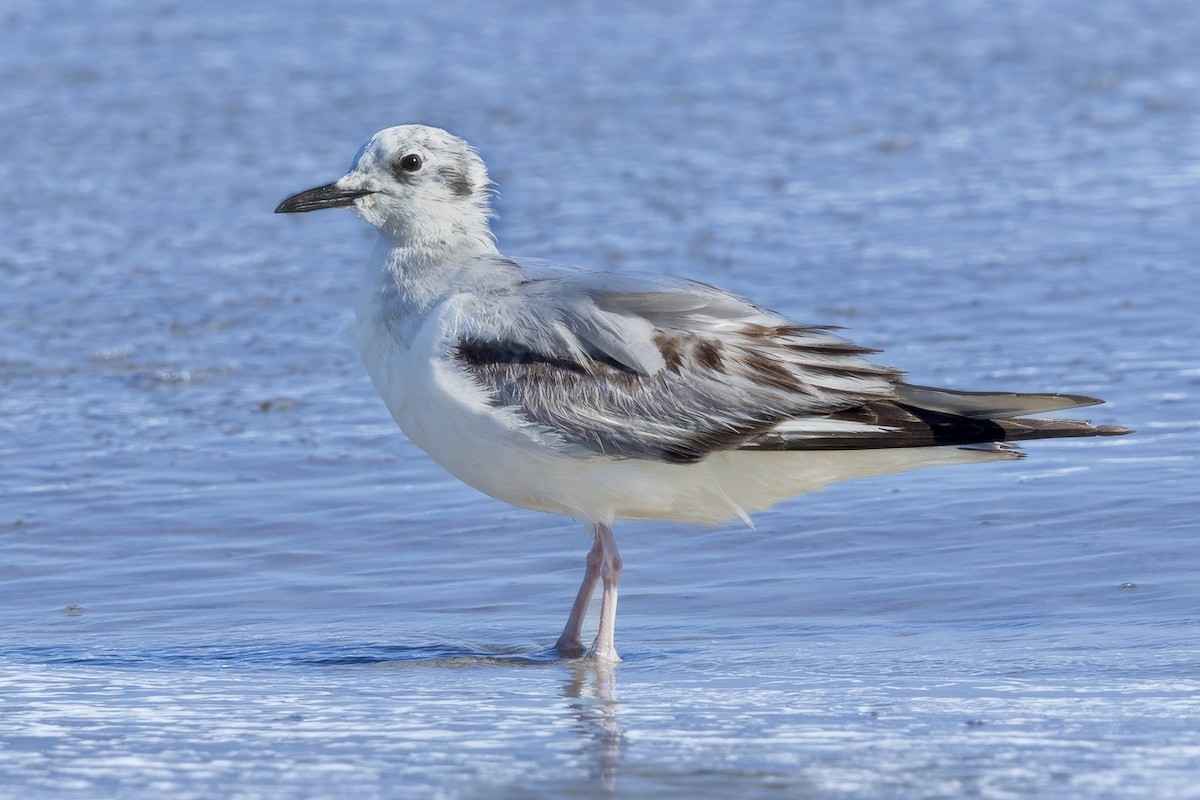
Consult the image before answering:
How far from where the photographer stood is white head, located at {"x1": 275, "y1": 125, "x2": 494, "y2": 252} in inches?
275

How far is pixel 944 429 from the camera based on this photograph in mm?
6395

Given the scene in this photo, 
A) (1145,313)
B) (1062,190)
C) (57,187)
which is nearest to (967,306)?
(1145,313)

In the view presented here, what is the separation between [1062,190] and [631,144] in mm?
3537

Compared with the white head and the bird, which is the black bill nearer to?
the white head

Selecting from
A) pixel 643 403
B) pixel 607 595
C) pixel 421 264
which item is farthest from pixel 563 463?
pixel 421 264

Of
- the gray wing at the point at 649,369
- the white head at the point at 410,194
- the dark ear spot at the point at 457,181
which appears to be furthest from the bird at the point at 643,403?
the dark ear spot at the point at 457,181

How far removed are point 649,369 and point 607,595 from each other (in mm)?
783

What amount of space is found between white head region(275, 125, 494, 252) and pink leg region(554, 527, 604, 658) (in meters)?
1.18

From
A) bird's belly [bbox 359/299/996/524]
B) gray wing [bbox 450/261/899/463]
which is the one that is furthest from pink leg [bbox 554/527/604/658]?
gray wing [bbox 450/261/899/463]

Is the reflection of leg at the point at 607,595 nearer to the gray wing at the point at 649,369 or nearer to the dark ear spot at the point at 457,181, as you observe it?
the gray wing at the point at 649,369

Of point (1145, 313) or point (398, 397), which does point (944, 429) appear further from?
point (1145, 313)

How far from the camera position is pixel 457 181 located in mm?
7133

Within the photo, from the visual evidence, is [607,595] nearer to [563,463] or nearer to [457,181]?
[563,463]

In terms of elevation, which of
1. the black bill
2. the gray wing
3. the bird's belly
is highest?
the black bill
